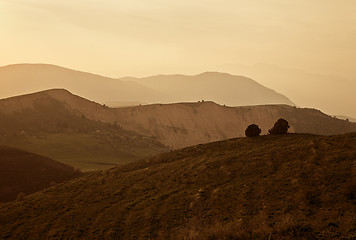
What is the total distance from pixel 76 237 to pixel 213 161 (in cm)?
1550

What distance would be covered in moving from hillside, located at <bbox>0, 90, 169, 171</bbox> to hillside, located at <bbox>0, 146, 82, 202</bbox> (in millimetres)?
11295

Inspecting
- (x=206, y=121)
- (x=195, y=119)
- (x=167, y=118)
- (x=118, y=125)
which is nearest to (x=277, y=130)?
(x=118, y=125)

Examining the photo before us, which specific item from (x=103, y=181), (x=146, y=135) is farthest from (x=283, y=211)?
(x=146, y=135)

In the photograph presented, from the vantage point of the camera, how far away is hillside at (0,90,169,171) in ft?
289

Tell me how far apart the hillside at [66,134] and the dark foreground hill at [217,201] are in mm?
42462

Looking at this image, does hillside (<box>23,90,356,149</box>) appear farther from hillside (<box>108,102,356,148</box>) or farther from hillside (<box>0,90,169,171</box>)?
hillside (<box>0,90,169,171</box>)

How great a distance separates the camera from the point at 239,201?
864 inches

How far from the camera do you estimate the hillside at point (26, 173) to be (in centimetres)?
5027

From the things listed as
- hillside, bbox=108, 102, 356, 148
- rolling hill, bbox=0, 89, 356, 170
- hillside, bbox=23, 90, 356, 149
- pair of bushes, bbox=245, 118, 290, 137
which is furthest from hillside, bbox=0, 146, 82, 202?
hillside, bbox=23, 90, 356, 149

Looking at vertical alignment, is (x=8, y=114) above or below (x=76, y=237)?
above

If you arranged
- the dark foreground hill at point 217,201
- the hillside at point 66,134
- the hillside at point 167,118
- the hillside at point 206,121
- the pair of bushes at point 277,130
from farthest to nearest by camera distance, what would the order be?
the hillside at point 206,121, the hillside at point 167,118, the hillside at point 66,134, the pair of bushes at point 277,130, the dark foreground hill at point 217,201

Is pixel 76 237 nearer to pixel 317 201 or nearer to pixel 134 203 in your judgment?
pixel 134 203

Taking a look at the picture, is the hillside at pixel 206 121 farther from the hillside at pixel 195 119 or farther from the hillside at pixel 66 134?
the hillside at pixel 66 134

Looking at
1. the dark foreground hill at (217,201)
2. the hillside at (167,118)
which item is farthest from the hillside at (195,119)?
the dark foreground hill at (217,201)
